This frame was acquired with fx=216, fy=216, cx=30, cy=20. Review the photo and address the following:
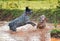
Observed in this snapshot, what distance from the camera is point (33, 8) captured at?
10.1ft

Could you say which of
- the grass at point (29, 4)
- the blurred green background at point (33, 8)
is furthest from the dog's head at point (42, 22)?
the grass at point (29, 4)

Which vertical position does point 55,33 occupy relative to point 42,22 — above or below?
below

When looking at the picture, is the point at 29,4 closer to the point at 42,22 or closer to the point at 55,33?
the point at 42,22

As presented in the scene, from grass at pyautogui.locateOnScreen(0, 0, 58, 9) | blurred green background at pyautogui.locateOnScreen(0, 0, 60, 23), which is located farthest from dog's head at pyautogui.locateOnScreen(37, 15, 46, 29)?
grass at pyautogui.locateOnScreen(0, 0, 58, 9)

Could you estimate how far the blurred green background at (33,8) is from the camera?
3.02m

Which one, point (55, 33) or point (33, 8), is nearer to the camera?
point (55, 33)

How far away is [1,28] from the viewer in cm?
304

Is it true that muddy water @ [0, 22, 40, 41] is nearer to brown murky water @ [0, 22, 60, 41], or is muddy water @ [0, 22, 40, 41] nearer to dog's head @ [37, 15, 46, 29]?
brown murky water @ [0, 22, 60, 41]

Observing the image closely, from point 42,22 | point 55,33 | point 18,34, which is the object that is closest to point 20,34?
point 18,34

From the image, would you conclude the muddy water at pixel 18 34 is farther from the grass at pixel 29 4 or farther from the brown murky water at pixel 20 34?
the grass at pixel 29 4

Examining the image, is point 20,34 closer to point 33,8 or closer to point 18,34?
point 18,34

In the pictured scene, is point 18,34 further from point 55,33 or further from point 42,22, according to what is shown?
point 55,33

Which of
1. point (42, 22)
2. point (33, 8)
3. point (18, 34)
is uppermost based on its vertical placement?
point (33, 8)

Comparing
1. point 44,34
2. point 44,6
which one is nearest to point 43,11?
point 44,6
